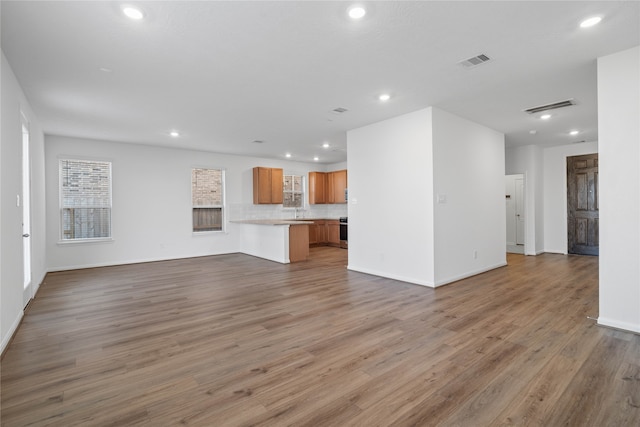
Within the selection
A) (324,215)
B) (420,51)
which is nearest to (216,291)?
(420,51)

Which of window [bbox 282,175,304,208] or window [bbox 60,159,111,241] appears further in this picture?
window [bbox 282,175,304,208]

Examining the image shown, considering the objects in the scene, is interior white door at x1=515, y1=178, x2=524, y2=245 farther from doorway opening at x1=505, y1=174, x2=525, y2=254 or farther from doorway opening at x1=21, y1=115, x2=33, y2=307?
doorway opening at x1=21, y1=115, x2=33, y2=307

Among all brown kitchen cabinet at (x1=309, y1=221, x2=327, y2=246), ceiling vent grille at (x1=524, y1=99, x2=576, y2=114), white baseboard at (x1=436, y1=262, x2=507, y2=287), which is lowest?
white baseboard at (x1=436, y1=262, x2=507, y2=287)

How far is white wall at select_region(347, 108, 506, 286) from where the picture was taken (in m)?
4.64

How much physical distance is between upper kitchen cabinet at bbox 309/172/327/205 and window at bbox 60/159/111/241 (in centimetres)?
540

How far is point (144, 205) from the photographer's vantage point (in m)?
7.11

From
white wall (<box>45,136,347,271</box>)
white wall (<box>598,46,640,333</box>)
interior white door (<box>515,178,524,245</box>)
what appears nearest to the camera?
white wall (<box>598,46,640,333</box>)

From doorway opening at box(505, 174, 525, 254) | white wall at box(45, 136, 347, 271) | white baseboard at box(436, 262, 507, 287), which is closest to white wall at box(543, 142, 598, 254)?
doorway opening at box(505, 174, 525, 254)

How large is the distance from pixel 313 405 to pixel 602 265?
3.13 metres

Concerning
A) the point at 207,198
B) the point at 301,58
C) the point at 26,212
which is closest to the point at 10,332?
the point at 26,212

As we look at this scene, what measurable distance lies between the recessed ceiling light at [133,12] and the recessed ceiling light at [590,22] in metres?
3.44

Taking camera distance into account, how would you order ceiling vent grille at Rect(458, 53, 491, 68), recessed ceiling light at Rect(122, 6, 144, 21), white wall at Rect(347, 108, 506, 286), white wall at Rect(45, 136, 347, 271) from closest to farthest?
recessed ceiling light at Rect(122, 6, 144, 21) → ceiling vent grille at Rect(458, 53, 491, 68) → white wall at Rect(347, 108, 506, 286) → white wall at Rect(45, 136, 347, 271)

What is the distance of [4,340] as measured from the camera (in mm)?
2729

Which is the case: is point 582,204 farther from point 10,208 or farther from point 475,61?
point 10,208
